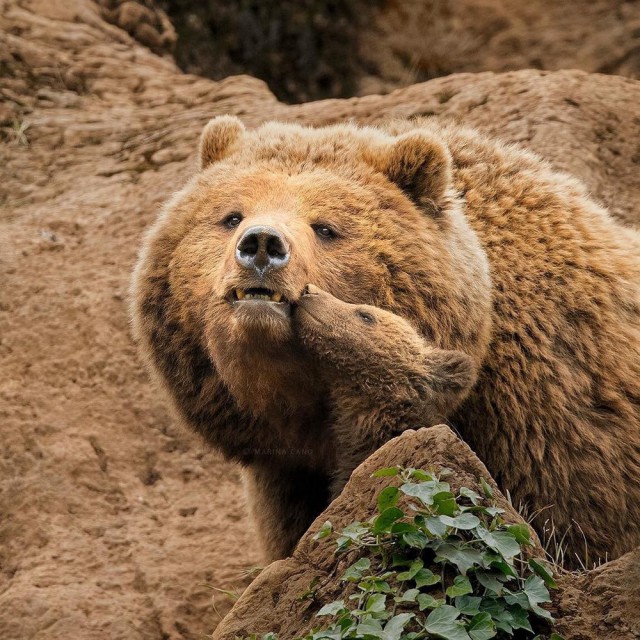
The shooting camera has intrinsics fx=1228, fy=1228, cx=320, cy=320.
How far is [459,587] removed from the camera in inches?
137

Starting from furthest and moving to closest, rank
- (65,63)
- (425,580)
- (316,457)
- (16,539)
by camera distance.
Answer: (65,63)
(16,539)
(316,457)
(425,580)

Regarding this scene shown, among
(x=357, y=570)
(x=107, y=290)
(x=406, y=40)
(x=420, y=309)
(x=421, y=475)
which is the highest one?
(x=421, y=475)

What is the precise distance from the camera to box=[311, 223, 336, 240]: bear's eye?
5.04 metres

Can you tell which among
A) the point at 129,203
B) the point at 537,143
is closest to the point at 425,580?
the point at 537,143

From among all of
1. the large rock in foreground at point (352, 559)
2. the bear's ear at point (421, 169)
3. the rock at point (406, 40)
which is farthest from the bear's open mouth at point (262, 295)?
the rock at point (406, 40)

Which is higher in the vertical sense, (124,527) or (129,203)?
(129,203)

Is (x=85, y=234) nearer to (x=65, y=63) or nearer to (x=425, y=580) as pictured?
(x=65, y=63)

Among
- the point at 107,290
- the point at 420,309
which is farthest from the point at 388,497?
the point at 107,290

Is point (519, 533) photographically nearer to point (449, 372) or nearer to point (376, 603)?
point (376, 603)

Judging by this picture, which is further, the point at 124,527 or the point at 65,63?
the point at 65,63

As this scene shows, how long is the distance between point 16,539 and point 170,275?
6.68 feet

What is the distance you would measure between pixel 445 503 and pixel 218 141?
106 inches

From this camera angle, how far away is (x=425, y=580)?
3.52 metres

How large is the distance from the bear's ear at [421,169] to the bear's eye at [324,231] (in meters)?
0.49
